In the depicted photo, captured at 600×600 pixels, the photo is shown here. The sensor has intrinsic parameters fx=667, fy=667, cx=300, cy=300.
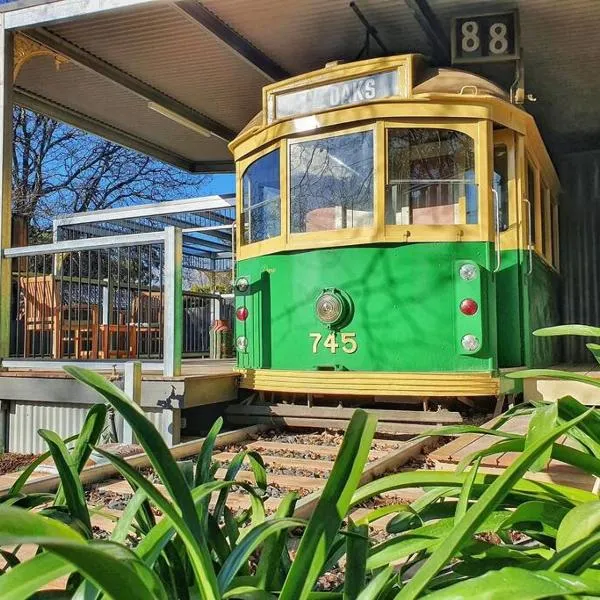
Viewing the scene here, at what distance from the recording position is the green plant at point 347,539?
2.86 feet

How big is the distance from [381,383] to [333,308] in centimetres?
63

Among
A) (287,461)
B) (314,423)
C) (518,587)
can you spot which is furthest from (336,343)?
(518,587)

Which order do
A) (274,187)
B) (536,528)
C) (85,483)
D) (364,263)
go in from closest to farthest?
1. (536,528)
2. (85,483)
3. (364,263)
4. (274,187)

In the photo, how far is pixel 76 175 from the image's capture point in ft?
71.5

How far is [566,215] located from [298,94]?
4.55 m

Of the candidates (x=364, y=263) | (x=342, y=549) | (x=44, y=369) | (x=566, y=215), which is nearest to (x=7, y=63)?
(x=44, y=369)

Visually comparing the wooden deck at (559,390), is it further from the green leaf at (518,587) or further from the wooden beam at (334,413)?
the green leaf at (518,587)

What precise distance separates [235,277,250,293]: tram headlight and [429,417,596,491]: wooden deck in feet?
7.82

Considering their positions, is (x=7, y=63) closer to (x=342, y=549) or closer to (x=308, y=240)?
(x=308, y=240)

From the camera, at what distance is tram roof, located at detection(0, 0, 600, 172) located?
5641 mm

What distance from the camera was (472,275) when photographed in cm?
439

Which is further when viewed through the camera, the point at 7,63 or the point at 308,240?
the point at 7,63

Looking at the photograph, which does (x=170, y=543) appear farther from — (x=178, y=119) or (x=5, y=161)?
(x=178, y=119)

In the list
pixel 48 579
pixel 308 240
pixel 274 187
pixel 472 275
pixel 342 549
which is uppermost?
pixel 274 187
